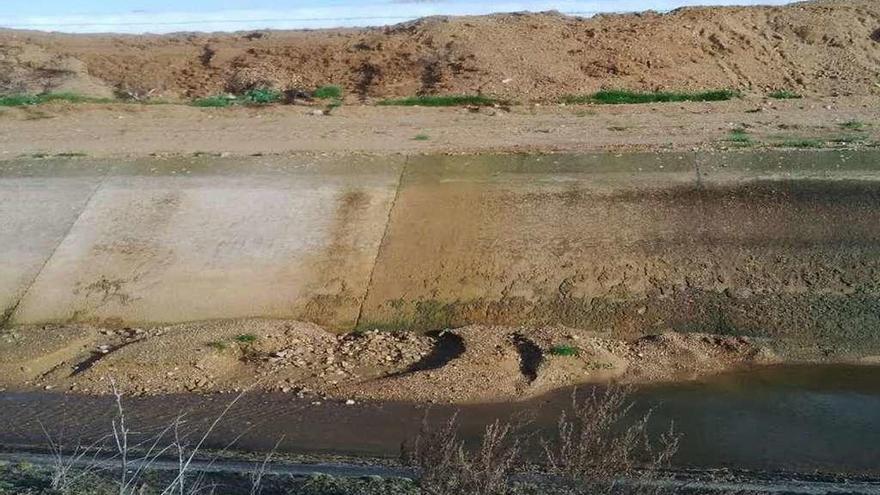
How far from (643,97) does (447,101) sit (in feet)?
9.38

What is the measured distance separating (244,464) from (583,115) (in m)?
9.66

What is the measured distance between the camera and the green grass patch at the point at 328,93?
18797 millimetres

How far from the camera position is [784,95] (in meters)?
18.0

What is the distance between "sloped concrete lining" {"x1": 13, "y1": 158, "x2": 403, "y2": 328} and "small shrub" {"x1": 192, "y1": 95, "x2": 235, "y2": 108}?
385 centimetres

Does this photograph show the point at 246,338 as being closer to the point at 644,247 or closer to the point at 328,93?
the point at 644,247

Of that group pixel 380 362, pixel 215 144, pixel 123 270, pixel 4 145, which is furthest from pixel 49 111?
pixel 380 362

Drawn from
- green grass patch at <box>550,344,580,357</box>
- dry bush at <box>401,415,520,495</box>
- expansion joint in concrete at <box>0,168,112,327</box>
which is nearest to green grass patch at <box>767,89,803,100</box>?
green grass patch at <box>550,344,580,357</box>

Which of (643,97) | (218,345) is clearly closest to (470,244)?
(218,345)

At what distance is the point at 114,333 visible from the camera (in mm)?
11961

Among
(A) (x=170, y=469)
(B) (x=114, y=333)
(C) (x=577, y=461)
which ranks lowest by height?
(B) (x=114, y=333)

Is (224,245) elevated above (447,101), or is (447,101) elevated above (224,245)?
(447,101)

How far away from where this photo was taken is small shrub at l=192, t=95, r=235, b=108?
1843 cm

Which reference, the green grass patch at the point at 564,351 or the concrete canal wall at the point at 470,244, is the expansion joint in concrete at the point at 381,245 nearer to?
the concrete canal wall at the point at 470,244

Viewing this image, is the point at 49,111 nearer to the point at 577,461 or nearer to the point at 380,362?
the point at 380,362
